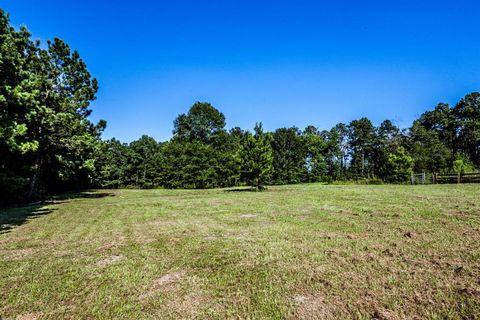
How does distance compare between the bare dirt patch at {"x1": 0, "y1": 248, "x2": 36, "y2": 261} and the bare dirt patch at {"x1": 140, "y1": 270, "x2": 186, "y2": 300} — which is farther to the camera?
the bare dirt patch at {"x1": 0, "y1": 248, "x2": 36, "y2": 261}

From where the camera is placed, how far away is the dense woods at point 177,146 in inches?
605

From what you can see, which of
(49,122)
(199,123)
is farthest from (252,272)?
(199,123)

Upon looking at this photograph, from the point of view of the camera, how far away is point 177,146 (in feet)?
149

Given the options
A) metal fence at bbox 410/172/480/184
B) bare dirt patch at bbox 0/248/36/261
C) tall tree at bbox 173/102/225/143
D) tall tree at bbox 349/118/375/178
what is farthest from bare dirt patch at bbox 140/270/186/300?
tall tree at bbox 349/118/375/178

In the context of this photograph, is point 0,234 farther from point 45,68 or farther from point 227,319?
point 45,68

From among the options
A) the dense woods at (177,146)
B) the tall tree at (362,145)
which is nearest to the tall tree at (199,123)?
the dense woods at (177,146)

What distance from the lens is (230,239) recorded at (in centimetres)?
649

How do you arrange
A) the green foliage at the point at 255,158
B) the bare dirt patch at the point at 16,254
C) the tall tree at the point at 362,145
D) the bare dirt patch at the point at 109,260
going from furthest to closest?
the tall tree at the point at 362,145, the green foliage at the point at 255,158, the bare dirt patch at the point at 16,254, the bare dirt patch at the point at 109,260

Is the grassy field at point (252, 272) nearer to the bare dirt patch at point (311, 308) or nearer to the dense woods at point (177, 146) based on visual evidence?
the bare dirt patch at point (311, 308)

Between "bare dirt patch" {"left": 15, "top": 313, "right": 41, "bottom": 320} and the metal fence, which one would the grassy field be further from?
the metal fence

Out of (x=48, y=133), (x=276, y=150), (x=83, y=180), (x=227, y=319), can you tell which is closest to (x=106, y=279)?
(x=227, y=319)

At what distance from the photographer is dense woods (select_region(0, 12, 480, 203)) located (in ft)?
50.4

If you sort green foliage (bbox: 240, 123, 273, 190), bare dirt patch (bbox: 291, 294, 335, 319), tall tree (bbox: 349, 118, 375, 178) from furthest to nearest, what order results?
tall tree (bbox: 349, 118, 375, 178), green foliage (bbox: 240, 123, 273, 190), bare dirt patch (bbox: 291, 294, 335, 319)

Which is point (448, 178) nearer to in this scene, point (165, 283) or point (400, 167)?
point (400, 167)
